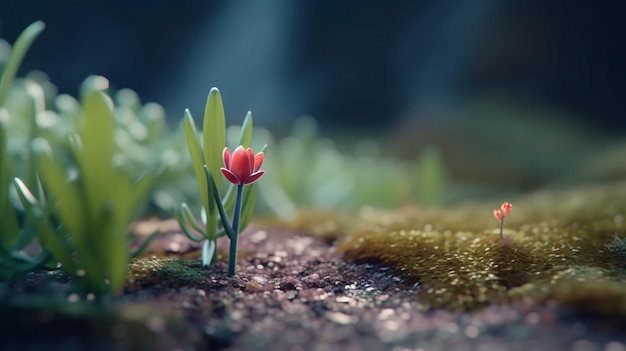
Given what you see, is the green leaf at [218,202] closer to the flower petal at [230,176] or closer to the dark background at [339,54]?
the flower petal at [230,176]

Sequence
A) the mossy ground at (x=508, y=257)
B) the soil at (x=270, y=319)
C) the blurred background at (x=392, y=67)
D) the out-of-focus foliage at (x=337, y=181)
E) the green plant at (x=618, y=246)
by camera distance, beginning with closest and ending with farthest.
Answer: the soil at (x=270, y=319)
the mossy ground at (x=508, y=257)
the green plant at (x=618, y=246)
the out-of-focus foliage at (x=337, y=181)
the blurred background at (x=392, y=67)

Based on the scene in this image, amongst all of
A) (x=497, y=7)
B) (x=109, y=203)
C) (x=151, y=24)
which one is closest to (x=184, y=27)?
(x=151, y=24)

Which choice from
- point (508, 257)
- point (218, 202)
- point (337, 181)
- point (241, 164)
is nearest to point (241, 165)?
point (241, 164)

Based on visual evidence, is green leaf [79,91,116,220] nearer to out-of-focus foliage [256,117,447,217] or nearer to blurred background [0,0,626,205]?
out-of-focus foliage [256,117,447,217]

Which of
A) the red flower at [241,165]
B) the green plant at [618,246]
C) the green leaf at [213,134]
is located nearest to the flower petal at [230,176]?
the red flower at [241,165]

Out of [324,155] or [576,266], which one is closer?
[576,266]

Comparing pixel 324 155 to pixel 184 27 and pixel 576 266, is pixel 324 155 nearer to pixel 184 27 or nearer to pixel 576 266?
pixel 576 266

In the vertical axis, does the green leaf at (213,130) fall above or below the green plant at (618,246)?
above
